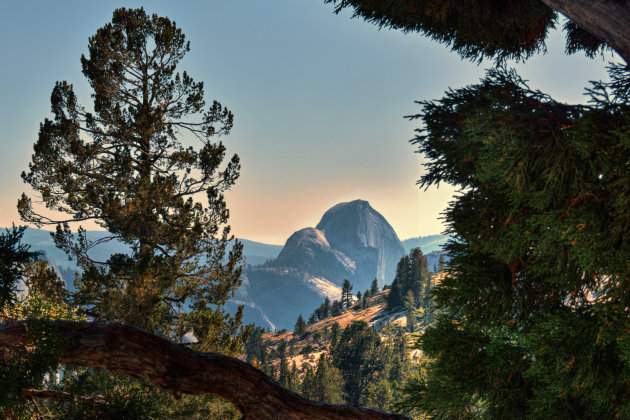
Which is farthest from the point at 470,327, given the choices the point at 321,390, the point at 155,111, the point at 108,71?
the point at 321,390

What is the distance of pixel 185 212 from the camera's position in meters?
11.8

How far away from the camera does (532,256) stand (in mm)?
2785

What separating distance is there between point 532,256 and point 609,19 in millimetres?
1531

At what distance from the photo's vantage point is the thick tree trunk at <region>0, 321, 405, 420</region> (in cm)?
239

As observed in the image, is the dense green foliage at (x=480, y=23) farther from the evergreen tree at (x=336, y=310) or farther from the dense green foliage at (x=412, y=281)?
the evergreen tree at (x=336, y=310)

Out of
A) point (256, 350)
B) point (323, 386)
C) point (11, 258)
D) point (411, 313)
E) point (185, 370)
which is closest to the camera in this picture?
point (11, 258)

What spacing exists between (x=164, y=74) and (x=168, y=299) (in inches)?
273

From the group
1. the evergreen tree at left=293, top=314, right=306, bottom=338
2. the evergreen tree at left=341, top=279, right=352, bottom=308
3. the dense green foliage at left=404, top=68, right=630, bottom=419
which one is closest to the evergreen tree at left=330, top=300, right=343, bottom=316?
the evergreen tree at left=341, top=279, right=352, bottom=308

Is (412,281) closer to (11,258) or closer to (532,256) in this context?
(532,256)

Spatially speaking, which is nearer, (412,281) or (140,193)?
(140,193)

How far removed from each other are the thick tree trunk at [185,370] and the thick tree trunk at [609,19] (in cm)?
262

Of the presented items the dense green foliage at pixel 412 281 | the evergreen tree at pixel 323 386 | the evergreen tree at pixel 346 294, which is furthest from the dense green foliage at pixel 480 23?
the evergreen tree at pixel 346 294

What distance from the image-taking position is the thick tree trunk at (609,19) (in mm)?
2246

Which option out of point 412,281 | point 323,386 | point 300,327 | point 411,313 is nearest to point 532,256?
point 323,386
